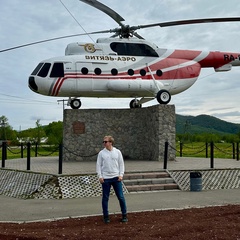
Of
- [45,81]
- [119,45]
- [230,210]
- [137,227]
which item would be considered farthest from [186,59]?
[137,227]

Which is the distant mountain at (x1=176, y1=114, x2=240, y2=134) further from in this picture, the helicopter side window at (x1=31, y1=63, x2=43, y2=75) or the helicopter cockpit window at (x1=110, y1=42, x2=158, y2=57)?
the helicopter side window at (x1=31, y1=63, x2=43, y2=75)

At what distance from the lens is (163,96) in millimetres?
16500

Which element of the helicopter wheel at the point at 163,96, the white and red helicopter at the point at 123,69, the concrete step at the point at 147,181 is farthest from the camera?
the helicopter wheel at the point at 163,96

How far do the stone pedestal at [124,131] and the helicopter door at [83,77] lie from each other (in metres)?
1.47

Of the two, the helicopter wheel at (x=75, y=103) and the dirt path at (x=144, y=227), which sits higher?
the helicopter wheel at (x=75, y=103)

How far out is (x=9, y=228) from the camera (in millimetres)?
6277

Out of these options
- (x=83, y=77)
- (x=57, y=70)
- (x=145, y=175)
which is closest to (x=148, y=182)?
(x=145, y=175)

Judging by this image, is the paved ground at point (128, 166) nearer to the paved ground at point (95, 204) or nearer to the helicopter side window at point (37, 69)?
the paved ground at point (95, 204)

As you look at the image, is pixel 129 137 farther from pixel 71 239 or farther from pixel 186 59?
pixel 71 239

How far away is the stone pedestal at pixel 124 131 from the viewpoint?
16062mm

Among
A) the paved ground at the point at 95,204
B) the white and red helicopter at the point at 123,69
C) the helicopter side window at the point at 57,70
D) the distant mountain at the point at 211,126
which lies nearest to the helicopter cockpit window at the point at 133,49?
the white and red helicopter at the point at 123,69

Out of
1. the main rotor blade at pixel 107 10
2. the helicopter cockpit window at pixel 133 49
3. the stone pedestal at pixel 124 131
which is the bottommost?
the stone pedestal at pixel 124 131

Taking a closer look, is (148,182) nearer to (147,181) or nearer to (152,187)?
(147,181)

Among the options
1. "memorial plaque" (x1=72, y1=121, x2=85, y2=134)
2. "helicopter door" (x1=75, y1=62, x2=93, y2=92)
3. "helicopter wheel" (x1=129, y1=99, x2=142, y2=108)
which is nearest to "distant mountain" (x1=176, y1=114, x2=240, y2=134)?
"helicopter wheel" (x1=129, y1=99, x2=142, y2=108)
